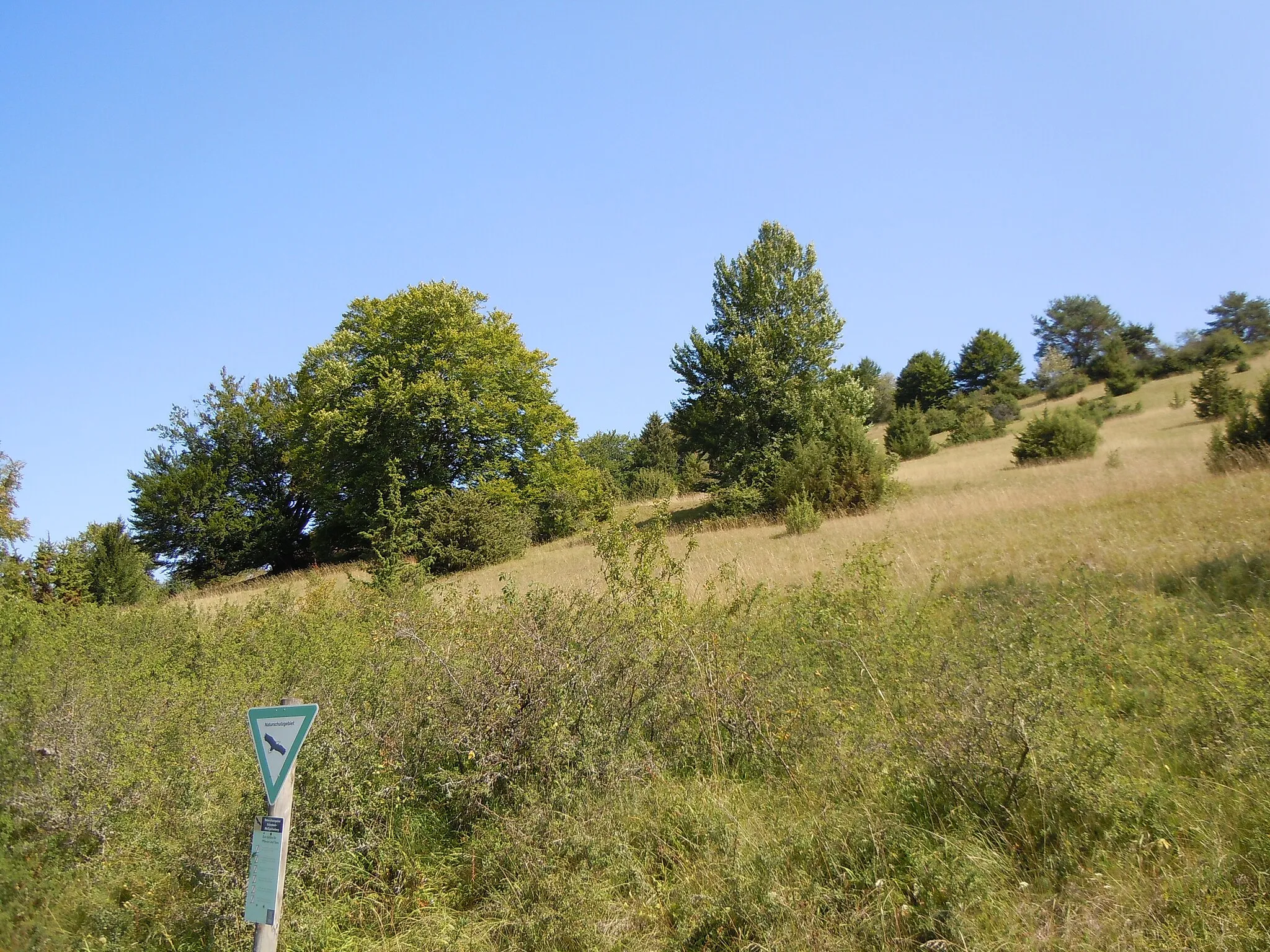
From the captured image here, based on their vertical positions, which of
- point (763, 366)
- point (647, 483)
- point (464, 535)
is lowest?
point (464, 535)

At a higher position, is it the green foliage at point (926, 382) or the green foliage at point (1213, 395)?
the green foliage at point (926, 382)

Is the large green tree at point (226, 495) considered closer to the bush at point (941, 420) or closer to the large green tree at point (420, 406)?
the large green tree at point (420, 406)

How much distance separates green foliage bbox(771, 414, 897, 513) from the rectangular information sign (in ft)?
53.6

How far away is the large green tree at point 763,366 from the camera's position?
26.0 metres

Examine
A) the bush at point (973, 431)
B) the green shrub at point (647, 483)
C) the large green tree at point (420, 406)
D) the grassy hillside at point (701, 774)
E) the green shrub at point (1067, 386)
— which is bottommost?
the grassy hillside at point (701, 774)

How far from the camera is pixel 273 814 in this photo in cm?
375

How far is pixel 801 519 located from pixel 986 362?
4488 centimetres

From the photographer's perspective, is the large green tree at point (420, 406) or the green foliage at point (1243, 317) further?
the green foliage at point (1243, 317)

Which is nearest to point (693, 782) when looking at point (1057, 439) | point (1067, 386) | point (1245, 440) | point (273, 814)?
point (273, 814)

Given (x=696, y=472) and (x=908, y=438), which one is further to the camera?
(x=908, y=438)

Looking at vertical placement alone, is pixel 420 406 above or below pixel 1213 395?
above

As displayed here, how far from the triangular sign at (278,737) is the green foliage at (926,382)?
174ft

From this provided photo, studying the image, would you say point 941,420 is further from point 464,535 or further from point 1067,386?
point 464,535

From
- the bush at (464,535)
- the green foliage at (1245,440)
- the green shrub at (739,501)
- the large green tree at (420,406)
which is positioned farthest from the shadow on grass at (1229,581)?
the large green tree at (420,406)
